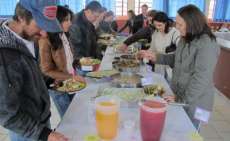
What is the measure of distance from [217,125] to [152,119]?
1.99 metres

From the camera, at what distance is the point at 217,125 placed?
A: 9.04 ft

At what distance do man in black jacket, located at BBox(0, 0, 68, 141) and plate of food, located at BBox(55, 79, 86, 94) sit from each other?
420 mm

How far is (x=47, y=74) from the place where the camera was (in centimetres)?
168

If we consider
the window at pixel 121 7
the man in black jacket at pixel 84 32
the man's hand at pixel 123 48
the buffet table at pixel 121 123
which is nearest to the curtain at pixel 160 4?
the window at pixel 121 7

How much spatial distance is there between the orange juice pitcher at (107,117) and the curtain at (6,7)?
21.1ft

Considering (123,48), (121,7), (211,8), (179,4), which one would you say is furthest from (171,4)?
(123,48)

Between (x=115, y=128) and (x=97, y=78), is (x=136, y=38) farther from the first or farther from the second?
(x=115, y=128)

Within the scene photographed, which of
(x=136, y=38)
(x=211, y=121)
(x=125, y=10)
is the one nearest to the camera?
(x=211, y=121)

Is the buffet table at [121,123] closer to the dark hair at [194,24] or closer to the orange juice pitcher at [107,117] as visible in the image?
the orange juice pitcher at [107,117]

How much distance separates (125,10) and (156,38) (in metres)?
4.73

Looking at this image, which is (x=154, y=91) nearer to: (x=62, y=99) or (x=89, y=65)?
(x=62, y=99)

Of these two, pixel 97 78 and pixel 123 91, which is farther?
pixel 97 78

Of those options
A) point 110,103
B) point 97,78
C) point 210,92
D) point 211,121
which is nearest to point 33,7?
point 110,103

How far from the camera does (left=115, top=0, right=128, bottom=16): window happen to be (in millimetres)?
7078
